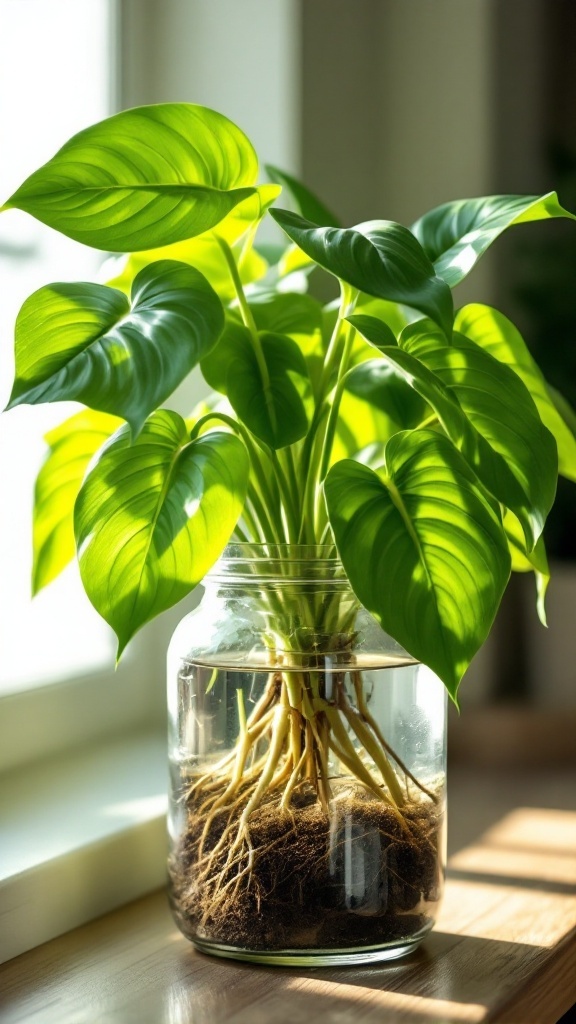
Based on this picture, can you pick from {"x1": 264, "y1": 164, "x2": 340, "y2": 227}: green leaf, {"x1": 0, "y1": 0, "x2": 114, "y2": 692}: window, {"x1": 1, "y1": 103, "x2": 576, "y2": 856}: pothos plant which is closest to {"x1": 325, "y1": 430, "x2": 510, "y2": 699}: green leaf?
{"x1": 1, "y1": 103, "x2": 576, "y2": 856}: pothos plant

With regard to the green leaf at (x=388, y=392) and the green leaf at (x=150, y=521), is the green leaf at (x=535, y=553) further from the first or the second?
the green leaf at (x=150, y=521)

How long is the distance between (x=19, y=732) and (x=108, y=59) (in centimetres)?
81

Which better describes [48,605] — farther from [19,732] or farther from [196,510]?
[196,510]

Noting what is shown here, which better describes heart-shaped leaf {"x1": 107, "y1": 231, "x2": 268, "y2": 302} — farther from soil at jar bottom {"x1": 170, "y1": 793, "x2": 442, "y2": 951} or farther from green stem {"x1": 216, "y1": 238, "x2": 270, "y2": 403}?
soil at jar bottom {"x1": 170, "y1": 793, "x2": 442, "y2": 951}

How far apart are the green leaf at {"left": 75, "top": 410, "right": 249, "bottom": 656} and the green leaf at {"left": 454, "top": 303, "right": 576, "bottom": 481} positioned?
0.81 feet

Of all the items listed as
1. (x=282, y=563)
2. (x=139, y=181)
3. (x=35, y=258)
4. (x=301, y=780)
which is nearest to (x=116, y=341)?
(x=139, y=181)

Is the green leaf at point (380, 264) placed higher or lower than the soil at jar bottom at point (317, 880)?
higher

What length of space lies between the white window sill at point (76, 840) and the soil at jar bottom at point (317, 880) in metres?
0.15

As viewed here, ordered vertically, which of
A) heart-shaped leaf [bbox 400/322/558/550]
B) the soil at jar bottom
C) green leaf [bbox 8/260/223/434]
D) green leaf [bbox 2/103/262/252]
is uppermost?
green leaf [bbox 2/103/262/252]

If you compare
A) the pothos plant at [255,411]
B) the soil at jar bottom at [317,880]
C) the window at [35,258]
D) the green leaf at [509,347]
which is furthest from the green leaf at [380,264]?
the window at [35,258]

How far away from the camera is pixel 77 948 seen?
925mm

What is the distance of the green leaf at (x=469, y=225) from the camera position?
771mm

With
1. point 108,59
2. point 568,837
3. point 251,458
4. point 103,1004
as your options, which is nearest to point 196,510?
point 251,458

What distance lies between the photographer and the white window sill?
91 centimetres
